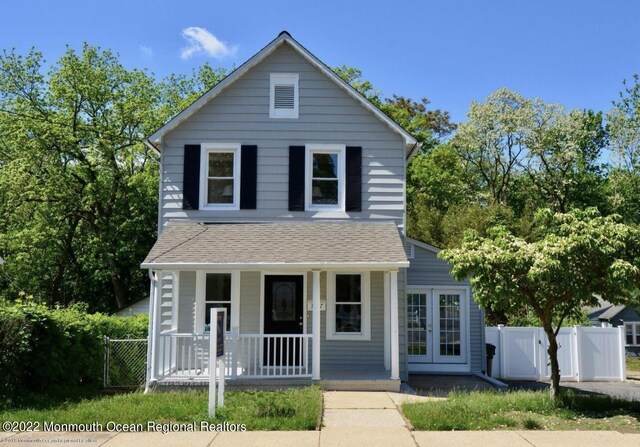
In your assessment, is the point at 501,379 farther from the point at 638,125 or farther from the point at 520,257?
the point at 638,125

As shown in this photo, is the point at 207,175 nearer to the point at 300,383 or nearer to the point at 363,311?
the point at 363,311

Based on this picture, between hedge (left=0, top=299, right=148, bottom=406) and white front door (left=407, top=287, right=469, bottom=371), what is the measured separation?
791cm

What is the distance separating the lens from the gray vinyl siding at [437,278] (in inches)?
603

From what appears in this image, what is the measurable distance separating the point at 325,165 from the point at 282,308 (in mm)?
3622

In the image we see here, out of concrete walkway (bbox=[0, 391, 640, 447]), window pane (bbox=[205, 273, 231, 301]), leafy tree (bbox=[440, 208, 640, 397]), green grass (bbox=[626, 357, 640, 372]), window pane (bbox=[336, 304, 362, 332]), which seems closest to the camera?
concrete walkway (bbox=[0, 391, 640, 447])

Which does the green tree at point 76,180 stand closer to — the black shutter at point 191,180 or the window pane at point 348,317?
the black shutter at point 191,180

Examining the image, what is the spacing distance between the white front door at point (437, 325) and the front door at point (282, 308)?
3647mm

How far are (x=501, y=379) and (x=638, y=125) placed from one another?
20333 mm

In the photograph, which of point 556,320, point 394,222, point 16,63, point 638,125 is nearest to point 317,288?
point 394,222

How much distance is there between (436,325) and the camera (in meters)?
15.5

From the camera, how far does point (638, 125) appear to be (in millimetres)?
29516

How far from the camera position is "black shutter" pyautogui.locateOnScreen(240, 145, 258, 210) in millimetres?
13812

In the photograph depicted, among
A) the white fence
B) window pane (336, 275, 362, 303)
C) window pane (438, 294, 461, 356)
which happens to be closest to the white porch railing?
window pane (336, 275, 362, 303)

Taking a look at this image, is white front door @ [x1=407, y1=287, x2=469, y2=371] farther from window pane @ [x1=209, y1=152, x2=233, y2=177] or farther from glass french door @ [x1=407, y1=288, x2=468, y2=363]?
window pane @ [x1=209, y1=152, x2=233, y2=177]
